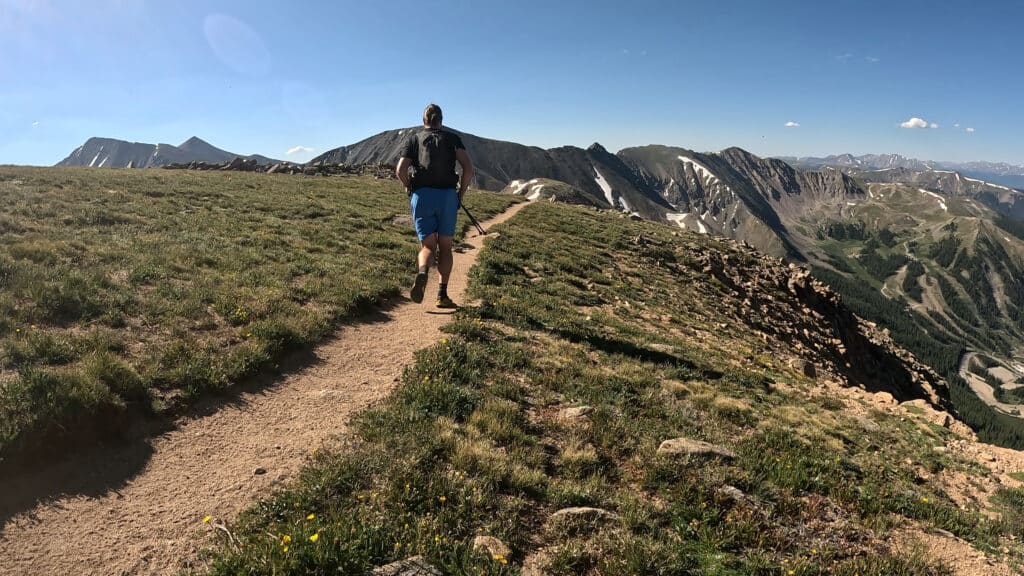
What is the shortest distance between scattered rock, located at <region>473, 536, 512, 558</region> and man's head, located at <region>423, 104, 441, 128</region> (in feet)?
31.4

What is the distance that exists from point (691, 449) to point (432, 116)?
30.8 ft

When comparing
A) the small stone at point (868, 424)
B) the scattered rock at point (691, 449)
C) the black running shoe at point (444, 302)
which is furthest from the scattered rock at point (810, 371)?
the black running shoe at point (444, 302)

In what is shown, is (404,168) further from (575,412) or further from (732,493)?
(732,493)

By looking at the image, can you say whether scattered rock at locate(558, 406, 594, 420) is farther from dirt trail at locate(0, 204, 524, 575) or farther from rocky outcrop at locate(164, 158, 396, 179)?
rocky outcrop at locate(164, 158, 396, 179)

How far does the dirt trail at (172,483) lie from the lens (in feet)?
16.0

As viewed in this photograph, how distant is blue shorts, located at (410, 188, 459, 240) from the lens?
1152cm

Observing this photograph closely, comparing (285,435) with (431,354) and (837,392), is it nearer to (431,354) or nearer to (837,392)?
(431,354)

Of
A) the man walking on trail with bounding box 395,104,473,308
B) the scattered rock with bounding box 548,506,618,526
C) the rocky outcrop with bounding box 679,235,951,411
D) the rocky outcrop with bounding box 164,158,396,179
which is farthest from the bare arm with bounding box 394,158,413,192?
the rocky outcrop with bounding box 164,158,396,179

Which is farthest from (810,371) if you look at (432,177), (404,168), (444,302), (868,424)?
(404,168)

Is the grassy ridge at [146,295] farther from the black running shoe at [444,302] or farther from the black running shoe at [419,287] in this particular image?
the black running shoe at [444,302]

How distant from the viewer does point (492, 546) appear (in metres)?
5.14

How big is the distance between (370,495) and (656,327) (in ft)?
41.6

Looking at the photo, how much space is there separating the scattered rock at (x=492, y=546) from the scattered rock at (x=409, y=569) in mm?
563

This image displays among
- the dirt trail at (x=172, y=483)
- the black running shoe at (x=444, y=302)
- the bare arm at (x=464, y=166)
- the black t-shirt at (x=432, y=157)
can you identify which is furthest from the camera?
the black running shoe at (x=444, y=302)
